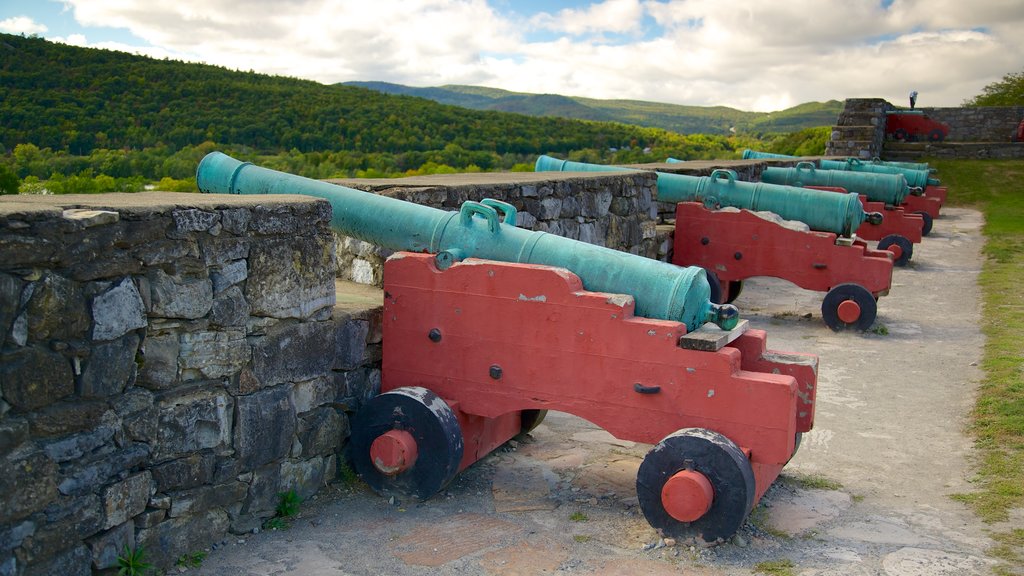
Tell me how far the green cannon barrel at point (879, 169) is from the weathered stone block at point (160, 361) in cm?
1131

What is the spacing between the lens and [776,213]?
7.97 meters

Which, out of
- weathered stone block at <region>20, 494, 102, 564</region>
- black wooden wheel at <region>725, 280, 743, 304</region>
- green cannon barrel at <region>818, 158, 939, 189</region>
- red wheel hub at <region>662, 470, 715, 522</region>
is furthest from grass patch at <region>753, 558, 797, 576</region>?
green cannon barrel at <region>818, 158, 939, 189</region>

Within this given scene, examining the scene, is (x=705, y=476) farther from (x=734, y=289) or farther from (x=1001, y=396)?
(x=734, y=289)

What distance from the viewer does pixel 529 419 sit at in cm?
441

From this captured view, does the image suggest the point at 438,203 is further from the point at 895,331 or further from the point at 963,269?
the point at 963,269

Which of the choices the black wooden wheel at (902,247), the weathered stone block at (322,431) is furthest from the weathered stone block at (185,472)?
the black wooden wheel at (902,247)

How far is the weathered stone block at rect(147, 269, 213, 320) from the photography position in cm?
288

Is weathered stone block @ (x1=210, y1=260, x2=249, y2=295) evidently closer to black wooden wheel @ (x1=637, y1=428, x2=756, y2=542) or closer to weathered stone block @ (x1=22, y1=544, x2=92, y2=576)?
weathered stone block @ (x1=22, y1=544, x2=92, y2=576)

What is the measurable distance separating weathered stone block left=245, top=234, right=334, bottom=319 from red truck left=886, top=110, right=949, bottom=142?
884 inches

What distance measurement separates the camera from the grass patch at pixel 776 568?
123 inches

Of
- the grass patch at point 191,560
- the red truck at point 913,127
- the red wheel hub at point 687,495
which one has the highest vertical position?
the red truck at point 913,127

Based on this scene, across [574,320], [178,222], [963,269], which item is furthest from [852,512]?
[963,269]

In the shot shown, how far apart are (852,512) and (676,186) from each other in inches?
194

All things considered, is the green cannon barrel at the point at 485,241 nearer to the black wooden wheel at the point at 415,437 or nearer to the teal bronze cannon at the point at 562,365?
the teal bronze cannon at the point at 562,365
